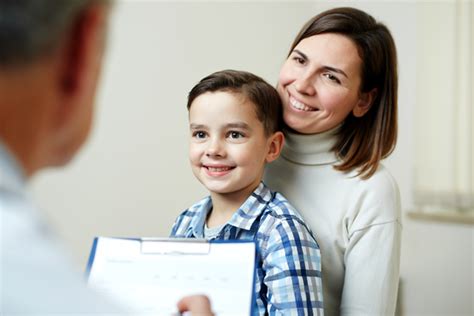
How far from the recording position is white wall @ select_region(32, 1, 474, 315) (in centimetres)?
246

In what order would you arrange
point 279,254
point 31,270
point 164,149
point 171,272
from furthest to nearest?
point 164,149 → point 279,254 → point 171,272 → point 31,270

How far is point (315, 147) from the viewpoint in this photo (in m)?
1.43

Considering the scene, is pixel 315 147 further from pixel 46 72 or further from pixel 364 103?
pixel 46 72

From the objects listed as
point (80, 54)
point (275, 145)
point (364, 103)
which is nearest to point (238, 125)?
point (275, 145)

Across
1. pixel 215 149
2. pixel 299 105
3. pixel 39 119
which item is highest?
pixel 299 105

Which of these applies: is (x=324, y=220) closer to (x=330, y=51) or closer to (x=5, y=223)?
(x=330, y=51)

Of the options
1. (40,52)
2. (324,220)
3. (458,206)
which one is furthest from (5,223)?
(458,206)

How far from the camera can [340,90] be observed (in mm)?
→ 1379

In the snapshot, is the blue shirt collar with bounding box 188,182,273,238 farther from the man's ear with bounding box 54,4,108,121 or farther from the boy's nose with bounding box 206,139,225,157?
the man's ear with bounding box 54,4,108,121

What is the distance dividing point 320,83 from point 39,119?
0.98 metres

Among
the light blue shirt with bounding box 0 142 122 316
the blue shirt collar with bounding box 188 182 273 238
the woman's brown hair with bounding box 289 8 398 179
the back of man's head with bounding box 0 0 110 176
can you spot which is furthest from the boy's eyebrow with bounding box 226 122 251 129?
the light blue shirt with bounding box 0 142 122 316

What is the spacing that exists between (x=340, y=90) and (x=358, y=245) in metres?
0.35

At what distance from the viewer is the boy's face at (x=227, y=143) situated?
1287 mm

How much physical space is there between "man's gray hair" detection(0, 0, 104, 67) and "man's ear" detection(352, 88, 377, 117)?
1.06 metres
